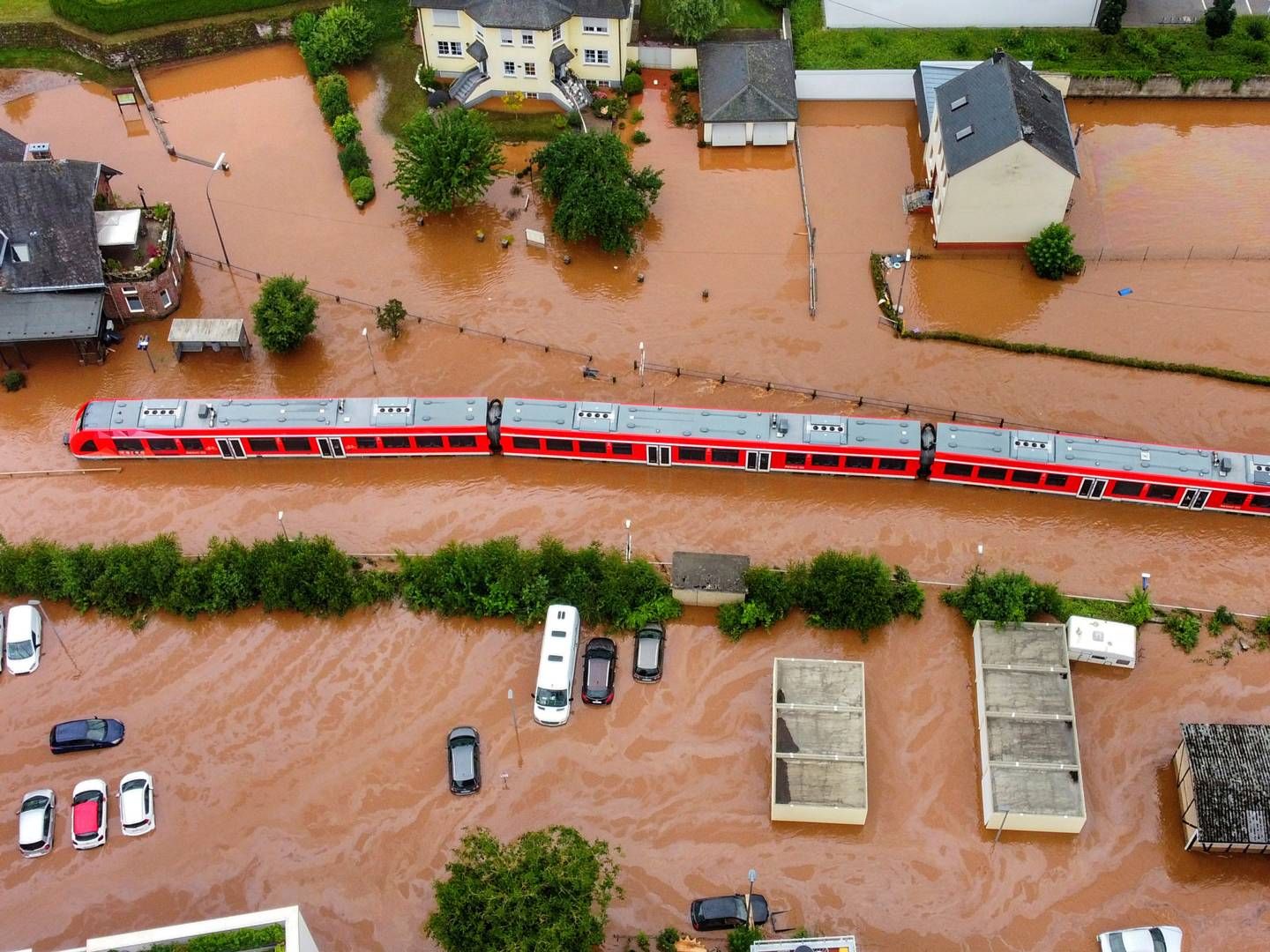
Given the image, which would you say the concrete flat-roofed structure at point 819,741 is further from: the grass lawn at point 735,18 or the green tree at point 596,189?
the grass lawn at point 735,18

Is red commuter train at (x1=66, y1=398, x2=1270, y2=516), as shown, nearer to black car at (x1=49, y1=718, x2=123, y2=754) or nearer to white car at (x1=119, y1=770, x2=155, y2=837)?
black car at (x1=49, y1=718, x2=123, y2=754)

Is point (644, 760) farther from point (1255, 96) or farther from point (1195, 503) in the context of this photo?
point (1255, 96)

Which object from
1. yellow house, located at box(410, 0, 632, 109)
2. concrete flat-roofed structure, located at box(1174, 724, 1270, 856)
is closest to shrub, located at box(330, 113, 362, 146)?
yellow house, located at box(410, 0, 632, 109)

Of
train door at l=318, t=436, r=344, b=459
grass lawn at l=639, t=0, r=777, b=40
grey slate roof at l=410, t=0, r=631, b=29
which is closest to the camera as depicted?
train door at l=318, t=436, r=344, b=459

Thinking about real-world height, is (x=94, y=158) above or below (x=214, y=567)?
above

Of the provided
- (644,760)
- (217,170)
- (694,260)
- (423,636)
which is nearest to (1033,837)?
(644,760)
